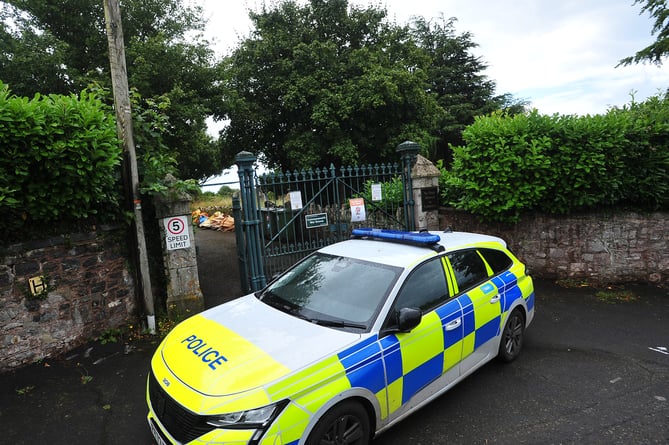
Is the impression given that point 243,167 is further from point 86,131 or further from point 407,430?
point 407,430

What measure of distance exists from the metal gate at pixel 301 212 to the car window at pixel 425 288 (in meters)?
3.11

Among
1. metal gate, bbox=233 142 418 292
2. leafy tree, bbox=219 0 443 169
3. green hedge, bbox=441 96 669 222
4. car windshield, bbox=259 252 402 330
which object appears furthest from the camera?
leafy tree, bbox=219 0 443 169

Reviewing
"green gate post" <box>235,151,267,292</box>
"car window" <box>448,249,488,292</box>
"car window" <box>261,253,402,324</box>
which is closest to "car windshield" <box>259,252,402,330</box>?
"car window" <box>261,253,402,324</box>

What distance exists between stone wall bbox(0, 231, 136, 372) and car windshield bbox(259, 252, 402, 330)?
2785 mm

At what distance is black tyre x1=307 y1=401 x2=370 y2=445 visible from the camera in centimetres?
243

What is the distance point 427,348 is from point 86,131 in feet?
14.2

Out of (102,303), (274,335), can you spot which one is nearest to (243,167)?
(102,303)

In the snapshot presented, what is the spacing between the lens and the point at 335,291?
3.37 metres

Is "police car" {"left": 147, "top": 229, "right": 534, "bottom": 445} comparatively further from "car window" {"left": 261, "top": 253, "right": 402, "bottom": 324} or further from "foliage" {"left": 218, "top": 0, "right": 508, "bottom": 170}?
"foliage" {"left": 218, "top": 0, "right": 508, "bottom": 170}

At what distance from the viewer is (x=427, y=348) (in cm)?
311

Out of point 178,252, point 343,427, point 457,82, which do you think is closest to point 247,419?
point 343,427

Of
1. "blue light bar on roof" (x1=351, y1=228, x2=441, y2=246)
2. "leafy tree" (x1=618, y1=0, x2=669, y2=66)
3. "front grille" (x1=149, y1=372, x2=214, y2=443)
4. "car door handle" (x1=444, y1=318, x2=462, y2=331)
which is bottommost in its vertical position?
"front grille" (x1=149, y1=372, x2=214, y2=443)

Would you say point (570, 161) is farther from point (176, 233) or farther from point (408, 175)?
point (176, 233)

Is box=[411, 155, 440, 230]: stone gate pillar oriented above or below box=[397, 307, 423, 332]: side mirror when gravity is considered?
above
